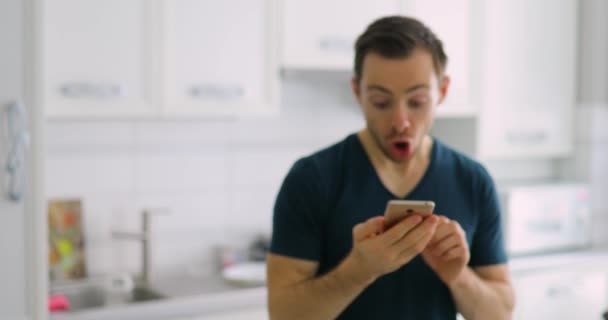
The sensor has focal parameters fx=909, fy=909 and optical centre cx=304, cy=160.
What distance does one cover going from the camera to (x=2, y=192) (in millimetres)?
2248

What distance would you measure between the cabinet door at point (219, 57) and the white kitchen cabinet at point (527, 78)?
0.96 metres

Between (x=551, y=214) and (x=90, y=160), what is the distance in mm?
1840

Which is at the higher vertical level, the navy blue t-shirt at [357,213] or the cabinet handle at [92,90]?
the cabinet handle at [92,90]

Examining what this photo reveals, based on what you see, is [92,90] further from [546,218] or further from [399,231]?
[546,218]

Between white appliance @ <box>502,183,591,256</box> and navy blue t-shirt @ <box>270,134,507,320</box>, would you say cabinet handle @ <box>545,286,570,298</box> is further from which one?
navy blue t-shirt @ <box>270,134,507,320</box>

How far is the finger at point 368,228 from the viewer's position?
4.88 ft

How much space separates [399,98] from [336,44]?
1553mm

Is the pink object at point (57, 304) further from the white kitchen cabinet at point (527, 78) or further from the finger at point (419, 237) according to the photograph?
the white kitchen cabinet at point (527, 78)

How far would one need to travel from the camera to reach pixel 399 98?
5.23 ft

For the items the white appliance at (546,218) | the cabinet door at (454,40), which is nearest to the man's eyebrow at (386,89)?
the cabinet door at (454,40)

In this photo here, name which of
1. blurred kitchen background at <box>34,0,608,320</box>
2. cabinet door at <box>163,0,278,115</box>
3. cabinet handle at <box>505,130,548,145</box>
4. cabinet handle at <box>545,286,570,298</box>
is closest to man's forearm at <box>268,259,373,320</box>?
blurred kitchen background at <box>34,0,608,320</box>

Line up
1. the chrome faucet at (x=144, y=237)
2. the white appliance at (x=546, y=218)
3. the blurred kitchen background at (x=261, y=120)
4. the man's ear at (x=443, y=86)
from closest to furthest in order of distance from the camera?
the man's ear at (x=443, y=86) < the blurred kitchen background at (x=261, y=120) < the chrome faucet at (x=144, y=237) < the white appliance at (x=546, y=218)

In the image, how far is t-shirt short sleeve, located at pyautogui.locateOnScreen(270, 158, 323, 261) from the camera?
5.21ft

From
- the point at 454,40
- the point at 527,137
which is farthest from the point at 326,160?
the point at 527,137
